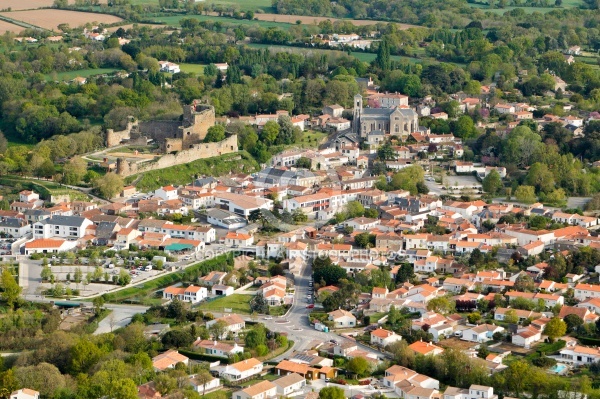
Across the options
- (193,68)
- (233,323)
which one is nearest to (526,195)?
(233,323)

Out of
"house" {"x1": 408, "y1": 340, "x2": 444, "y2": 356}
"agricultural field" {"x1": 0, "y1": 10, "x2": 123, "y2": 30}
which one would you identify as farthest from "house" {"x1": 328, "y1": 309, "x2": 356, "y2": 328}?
"agricultural field" {"x1": 0, "y1": 10, "x2": 123, "y2": 30}

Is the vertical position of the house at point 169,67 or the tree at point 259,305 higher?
the house at point 169,67

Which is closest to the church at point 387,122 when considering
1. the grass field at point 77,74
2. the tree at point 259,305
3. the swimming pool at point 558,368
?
the grass field at point 77,74

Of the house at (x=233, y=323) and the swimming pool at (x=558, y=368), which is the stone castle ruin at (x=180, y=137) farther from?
the swimming pool at (x=558, y=368)

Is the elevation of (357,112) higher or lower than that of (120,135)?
higher

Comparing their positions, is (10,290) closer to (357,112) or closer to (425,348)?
(425,348)

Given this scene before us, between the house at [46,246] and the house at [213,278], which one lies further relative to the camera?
the house at [46,246]
